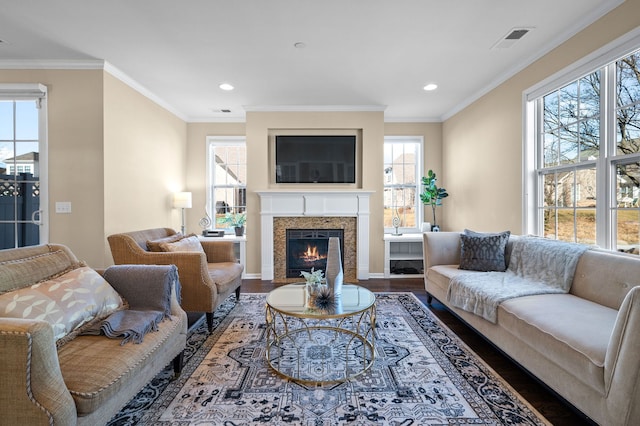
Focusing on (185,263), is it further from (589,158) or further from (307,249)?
(589,158)

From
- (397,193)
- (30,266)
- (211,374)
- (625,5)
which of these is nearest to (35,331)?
(30,266)

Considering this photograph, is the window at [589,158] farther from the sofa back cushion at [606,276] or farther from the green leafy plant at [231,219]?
the green leafy plant at [231,219]

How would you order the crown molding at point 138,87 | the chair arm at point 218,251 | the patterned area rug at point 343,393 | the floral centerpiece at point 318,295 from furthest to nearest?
1. the chair arm at point 218,251
2. the crown molding at point 138,87
3. the floral centerpiece at point 318,295
4. the patterned area rug at point 343,393

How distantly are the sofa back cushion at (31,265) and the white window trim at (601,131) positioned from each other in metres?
3.82

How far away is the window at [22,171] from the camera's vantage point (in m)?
3.16

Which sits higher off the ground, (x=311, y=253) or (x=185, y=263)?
(x=185, y=263)

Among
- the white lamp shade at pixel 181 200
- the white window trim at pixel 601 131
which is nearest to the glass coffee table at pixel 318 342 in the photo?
the white window trim at pixel 601 131

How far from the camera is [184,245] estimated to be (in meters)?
3.07

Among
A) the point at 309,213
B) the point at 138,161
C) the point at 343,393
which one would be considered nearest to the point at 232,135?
the point at 138,161

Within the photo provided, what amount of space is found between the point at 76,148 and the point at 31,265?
210 cm

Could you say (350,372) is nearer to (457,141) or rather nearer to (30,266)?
(30,266)

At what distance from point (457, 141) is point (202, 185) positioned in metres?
4.22

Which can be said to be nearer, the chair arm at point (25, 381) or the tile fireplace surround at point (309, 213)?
the chair arm at point (25, 381)

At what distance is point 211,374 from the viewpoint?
202 centimetres
